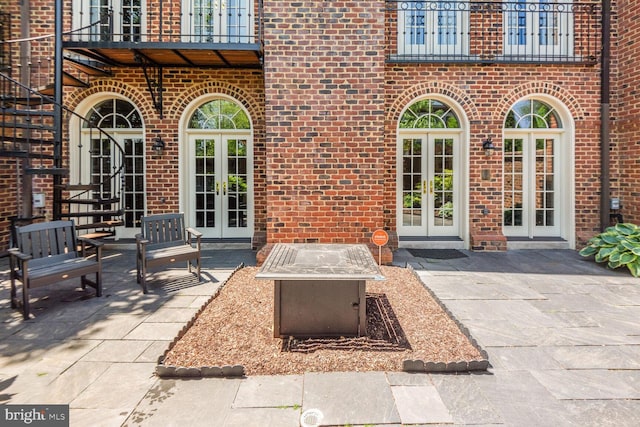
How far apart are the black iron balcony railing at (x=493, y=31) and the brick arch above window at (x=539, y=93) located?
450mm

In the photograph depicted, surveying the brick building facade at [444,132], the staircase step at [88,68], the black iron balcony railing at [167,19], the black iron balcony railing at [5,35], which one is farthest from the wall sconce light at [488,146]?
the black iron balcony railing at [5,35]

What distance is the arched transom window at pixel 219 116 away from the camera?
6.90 meters

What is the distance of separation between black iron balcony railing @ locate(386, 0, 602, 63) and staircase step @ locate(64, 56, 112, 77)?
5.10 metres

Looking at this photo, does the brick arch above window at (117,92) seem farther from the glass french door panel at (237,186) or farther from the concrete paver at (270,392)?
the concrete paver at (270,392)

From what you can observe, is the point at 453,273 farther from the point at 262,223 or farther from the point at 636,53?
the point at 636,53

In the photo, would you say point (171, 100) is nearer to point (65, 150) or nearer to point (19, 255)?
point (65, 150)

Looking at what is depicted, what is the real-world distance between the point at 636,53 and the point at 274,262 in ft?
24.5

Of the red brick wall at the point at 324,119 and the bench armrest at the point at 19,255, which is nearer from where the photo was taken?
the bench armrest at the point at 19,255

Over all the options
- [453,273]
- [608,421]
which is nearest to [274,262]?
[608,421]

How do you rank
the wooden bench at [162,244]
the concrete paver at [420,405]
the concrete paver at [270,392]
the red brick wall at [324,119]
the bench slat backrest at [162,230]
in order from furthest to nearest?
the red brick wall at [324,119]
the bench slat backrest at [162,230]
the wooden bench at [162,244]
the concrete paver at [270,392]
the concrete paver at [420,405]

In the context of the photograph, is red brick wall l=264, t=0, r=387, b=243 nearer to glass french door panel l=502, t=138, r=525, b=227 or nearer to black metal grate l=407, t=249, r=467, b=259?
black metal grate l=407, t=249, r=467, b=259

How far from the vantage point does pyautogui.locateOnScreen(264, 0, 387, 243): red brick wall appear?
5215 mm

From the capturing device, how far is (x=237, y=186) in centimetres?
705

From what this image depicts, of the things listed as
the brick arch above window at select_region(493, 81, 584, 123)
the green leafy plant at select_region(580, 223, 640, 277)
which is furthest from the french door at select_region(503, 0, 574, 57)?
the green leafy plant at select_region(580, 223, 640, 277)
